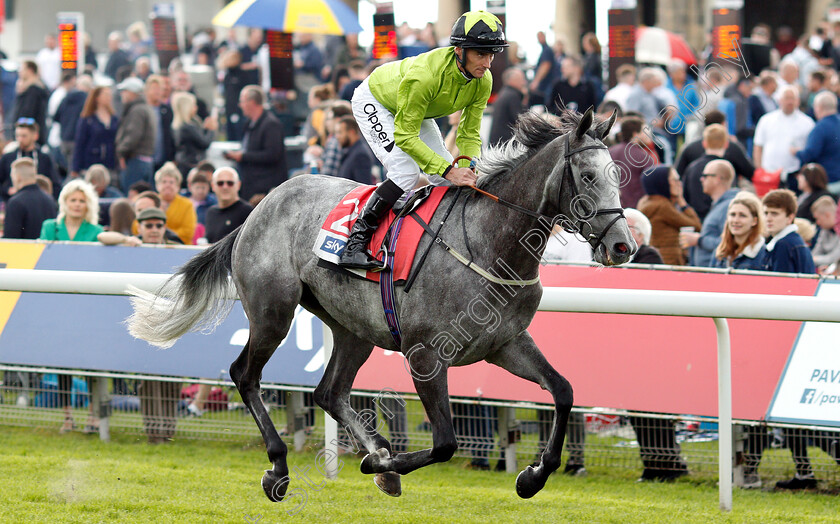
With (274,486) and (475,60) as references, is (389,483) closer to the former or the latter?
(274,486)

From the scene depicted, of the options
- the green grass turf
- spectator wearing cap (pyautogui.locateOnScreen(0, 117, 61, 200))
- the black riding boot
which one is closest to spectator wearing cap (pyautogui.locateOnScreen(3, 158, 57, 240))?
spectator wearing cap (pyautogui.locateOnScreen(0, 117, 61, 200))

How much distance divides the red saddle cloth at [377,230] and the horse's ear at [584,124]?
2.29 ft

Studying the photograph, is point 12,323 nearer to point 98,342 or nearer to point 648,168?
point 98,342

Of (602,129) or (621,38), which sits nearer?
(602,129)

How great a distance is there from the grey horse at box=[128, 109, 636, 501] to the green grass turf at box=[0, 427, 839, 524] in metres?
0.31

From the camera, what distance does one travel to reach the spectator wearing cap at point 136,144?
39.4 feet

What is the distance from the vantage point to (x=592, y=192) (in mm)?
4113

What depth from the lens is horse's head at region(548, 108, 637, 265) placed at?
13.2 feet

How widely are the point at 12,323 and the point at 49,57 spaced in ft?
46.9

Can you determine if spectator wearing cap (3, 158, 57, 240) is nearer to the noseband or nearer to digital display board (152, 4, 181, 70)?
the noseband

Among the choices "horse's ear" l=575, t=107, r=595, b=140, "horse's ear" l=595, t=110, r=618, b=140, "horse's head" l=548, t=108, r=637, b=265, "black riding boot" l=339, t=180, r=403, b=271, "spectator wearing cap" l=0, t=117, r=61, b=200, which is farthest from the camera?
"spectator wearing cap" l=0, t=117, r=61, b=200

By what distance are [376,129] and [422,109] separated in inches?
18.4

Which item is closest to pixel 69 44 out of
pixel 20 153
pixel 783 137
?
pixel 20 153

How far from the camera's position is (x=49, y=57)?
2017 cm
